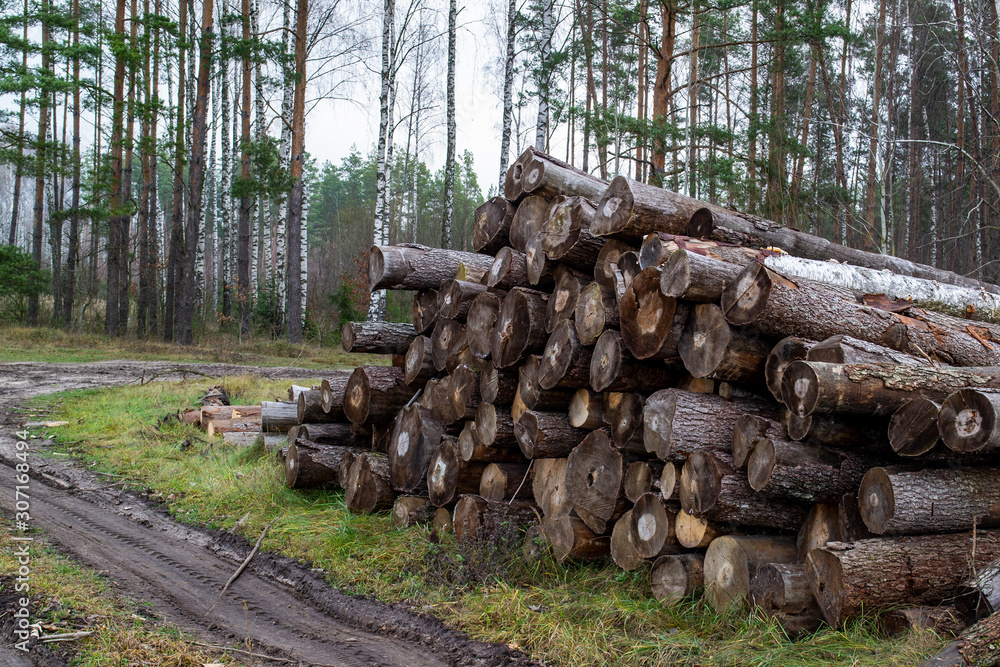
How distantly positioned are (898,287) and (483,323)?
3.06 meters

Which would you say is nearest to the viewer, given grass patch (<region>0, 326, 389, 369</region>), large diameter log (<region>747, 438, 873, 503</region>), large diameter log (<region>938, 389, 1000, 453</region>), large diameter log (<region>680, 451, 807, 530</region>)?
large diameter log (<region>938, 389, 1000, 453</region>)

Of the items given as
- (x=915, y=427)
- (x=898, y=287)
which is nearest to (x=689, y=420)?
(x=915, y=427)

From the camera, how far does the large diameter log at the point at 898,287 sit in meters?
4.82

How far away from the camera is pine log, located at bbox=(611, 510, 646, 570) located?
4.02m

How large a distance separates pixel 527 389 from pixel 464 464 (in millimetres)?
808

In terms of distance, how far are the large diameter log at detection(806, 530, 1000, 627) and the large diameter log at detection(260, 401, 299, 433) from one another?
5.77 m

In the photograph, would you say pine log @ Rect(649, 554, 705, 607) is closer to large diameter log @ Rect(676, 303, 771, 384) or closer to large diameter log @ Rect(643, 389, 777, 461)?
large diameter log @ Rect(643, 389, 777, 461)

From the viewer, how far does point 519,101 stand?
86.7 feet

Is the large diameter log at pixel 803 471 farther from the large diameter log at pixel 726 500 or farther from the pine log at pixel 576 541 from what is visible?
the pine log at pixel 576 541

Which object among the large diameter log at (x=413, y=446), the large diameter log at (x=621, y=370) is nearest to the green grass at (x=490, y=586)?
the large diameter log at (x=413, y=446)

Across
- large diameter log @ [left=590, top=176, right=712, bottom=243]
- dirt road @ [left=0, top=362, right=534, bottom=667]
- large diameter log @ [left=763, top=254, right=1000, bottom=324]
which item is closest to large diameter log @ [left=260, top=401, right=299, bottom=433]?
dirt road @ [left=0, top=362, right=534, bottom=667]

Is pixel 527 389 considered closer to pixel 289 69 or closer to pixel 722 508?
pixel 722 508

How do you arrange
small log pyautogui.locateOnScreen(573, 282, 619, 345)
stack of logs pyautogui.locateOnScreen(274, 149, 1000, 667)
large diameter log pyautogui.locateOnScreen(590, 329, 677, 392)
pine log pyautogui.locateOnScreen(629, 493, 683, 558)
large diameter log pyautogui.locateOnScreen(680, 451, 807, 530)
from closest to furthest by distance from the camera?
stack of logs pyautogui.locateOnScreen(274, 149, 1000, 667) < large diameter log pyautogui.locateOnScreen(680, 451, 807, 530) < pine log pyautogui.locateOnScreen(629, 493, 683, 558) < large diameter log pyautogui.locateOnScreen(590, 329, 677, 392) < small log pyautogui.locateOnScreen(573, 282, 619, 345)

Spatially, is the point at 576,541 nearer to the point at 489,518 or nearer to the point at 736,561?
the point at 489,518
